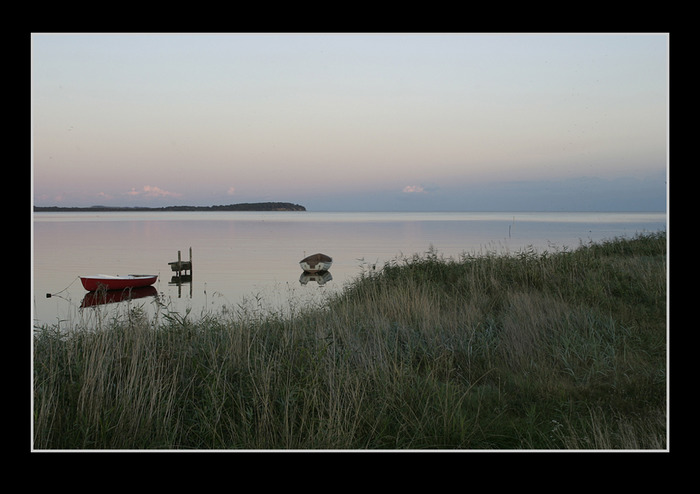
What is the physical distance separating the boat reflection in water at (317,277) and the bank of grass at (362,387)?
1623 centimetres

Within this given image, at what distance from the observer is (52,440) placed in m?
3.88

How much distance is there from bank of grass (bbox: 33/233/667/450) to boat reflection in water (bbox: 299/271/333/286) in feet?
53.2

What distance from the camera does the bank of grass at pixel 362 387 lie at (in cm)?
405

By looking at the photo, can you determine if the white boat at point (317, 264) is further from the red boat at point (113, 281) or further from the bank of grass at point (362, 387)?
the bank of grass at point (362, 387)

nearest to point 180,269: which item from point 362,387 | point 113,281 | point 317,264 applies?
point 113,281

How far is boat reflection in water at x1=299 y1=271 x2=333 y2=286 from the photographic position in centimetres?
2300

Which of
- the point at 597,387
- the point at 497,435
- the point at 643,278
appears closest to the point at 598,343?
the point at 597,387

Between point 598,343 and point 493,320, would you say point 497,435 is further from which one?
point 493,320

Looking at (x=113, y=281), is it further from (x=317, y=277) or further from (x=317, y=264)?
(x=317, y=264)

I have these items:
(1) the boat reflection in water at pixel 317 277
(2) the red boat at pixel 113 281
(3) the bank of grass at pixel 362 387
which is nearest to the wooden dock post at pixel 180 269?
(2) the red boat at pixel 113 281

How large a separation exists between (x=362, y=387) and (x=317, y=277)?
19.3m

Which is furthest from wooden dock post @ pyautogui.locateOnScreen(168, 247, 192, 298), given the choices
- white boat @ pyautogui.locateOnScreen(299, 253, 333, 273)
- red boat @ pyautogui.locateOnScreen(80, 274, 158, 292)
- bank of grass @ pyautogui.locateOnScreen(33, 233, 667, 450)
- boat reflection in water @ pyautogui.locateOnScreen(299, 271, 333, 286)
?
bank of grass @ pyautogui.locateOnScreen(33, 233, 667, 450)

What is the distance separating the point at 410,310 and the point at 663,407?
4014 mm

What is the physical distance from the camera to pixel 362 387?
4.64 meters
